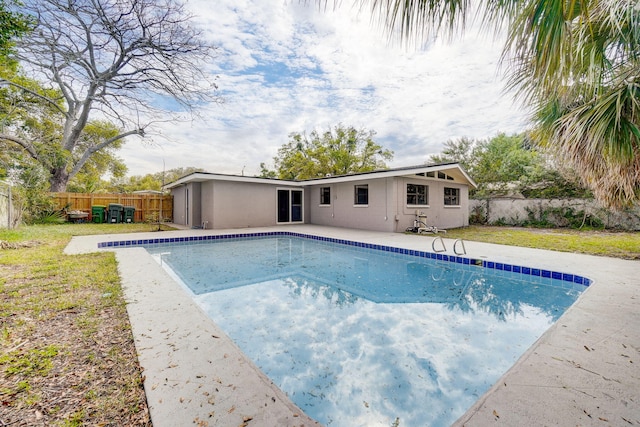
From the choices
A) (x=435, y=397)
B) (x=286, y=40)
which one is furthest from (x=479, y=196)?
(x=435, y=397)

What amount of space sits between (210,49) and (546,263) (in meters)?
12.0

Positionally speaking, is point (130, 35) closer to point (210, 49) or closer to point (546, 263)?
point (210, 49)

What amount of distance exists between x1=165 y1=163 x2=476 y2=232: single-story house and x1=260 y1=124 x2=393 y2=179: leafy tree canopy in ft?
32.7

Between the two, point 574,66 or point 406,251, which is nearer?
point 574,66

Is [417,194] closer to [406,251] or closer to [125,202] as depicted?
[406,251]

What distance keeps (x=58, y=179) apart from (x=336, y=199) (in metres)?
15.3

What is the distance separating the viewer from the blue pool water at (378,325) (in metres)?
2.03

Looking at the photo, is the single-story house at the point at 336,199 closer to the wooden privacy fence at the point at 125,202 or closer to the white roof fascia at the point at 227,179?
the white roof fascia at the point at 227,179

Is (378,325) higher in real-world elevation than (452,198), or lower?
lower

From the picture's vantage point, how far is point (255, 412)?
60.9 inches

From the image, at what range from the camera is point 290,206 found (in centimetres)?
1413

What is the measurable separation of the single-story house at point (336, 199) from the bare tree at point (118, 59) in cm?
370

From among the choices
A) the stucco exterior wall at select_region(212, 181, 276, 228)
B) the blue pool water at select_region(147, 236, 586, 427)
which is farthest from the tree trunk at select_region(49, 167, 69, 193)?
the blue pool water at select_region(147, 236, 586, 427)

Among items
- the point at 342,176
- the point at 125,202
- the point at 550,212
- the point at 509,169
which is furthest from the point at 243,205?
the point at 509,169
